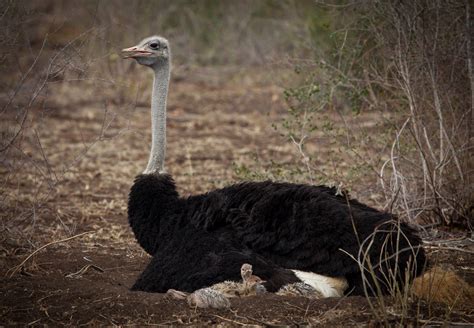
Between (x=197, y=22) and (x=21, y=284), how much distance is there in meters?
13.3

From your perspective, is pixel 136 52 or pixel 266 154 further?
pixel 266 154

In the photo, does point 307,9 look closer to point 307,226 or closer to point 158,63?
point 158,63

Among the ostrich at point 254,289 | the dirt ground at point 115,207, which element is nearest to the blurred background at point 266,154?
the dirt ground at point 115,207

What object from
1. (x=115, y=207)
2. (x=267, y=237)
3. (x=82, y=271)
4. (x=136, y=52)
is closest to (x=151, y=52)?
(x=136, y=52)

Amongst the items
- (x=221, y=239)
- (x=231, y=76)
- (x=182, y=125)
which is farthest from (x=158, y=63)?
(x=231, y=76)

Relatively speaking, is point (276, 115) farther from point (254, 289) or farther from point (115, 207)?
point (254, 289)

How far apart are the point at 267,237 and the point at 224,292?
45cm

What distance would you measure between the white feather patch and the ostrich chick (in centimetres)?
26

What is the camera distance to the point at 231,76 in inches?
684

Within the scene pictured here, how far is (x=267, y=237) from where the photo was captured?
5.32 metres

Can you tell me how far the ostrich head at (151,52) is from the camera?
6.59 meters

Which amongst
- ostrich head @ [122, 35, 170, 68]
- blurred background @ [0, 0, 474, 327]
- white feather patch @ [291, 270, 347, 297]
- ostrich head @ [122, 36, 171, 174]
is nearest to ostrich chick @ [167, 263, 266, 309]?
blurred background @ [0, 0, 474, 327]

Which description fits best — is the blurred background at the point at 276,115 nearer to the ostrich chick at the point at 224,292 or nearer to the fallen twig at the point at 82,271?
the fallen twig at the point at 82,271

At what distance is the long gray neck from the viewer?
625cm
